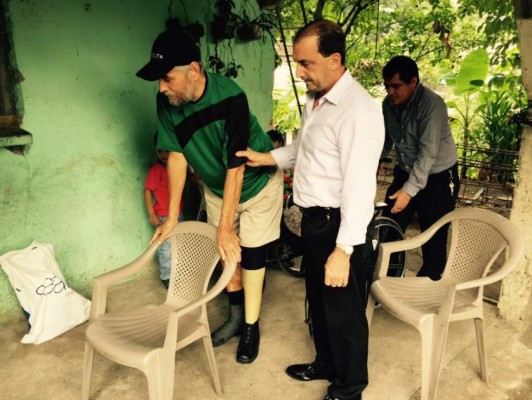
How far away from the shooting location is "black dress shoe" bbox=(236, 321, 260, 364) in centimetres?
285

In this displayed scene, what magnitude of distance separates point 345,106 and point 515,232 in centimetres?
116

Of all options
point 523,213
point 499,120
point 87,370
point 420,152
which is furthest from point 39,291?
point 499,120

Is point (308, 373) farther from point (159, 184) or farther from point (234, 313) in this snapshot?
point (159, 184)

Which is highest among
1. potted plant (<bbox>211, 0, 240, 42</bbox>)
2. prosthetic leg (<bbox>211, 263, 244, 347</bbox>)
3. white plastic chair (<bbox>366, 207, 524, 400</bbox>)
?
potted plant (<bbox>211, 0, 240, 42</bbox>)

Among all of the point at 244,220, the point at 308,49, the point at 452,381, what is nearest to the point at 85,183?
the point at 244,220

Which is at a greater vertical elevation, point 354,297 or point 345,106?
point 345,106

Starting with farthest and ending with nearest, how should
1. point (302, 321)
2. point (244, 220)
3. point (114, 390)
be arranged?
1. point (302, 321)
2. point (244, 220)
3. point (114, 390)

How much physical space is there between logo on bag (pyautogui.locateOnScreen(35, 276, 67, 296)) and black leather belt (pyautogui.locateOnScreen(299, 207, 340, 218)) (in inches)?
75.8

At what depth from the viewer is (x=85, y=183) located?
11.3 feet

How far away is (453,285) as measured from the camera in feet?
7.25

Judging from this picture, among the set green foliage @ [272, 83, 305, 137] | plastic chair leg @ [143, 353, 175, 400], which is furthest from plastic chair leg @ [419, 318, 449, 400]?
green foliage @ [272, 83, 305, 137]

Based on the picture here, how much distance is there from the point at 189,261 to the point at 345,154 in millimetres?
1154

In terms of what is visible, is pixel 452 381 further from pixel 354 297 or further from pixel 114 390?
pixel 114 390

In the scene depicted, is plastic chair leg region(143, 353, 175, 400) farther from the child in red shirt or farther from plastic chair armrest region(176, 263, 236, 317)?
the child in red shirt
